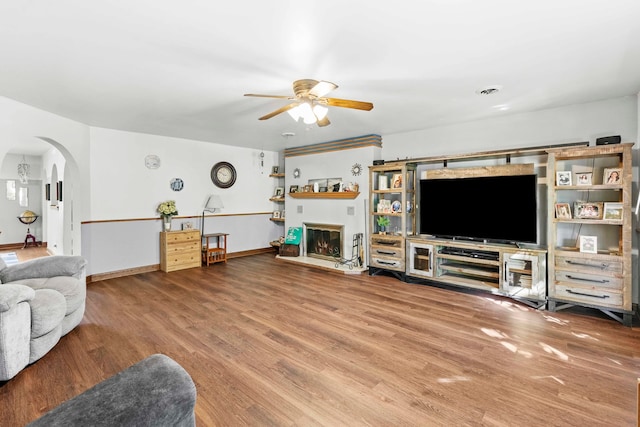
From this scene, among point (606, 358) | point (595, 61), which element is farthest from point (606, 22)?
point (606, 358)

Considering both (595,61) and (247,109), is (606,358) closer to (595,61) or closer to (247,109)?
(595,61)

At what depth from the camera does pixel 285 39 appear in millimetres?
2080

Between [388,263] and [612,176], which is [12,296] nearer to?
[388,263]

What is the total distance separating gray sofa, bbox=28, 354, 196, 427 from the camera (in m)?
1.00

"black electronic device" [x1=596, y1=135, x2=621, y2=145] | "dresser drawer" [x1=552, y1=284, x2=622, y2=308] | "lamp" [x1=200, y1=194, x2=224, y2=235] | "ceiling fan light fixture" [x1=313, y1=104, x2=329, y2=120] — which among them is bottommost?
"dresser drawer" [x1=552, y1=284, x2=622, y2=308]

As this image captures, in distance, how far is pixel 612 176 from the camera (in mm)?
3137

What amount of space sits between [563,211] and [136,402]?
4198 millimetres

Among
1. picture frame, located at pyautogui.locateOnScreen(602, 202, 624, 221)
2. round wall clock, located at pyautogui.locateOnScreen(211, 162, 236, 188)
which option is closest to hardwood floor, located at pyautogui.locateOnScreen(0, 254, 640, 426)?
picture frame, located at pyautogui.locateOnScreen(602, 202, 624, 221)

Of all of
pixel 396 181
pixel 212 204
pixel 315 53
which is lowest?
pixel 212 204

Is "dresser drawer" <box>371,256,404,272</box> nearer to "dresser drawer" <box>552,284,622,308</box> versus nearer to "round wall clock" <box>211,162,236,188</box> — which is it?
"dresser drawer" <box>552,284,622,308</box>

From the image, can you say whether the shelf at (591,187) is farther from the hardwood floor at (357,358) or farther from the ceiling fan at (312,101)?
the ceiling fan at (312,101)

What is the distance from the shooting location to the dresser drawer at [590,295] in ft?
10.1

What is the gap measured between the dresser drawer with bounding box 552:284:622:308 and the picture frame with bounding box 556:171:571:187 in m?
1.14

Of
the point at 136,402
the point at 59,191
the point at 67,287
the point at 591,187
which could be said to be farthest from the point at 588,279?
the point at 59,191
